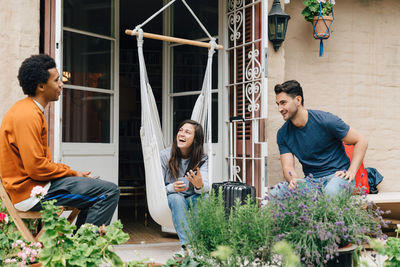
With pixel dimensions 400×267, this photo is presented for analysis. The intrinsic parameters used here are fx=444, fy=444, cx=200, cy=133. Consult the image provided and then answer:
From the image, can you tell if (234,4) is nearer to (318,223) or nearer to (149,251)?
(149,251)

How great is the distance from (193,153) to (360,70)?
7.19ft

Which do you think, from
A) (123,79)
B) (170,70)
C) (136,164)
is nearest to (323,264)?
(170,70)

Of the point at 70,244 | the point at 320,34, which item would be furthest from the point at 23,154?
the point at 320,34

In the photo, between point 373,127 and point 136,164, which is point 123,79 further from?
point 373,127

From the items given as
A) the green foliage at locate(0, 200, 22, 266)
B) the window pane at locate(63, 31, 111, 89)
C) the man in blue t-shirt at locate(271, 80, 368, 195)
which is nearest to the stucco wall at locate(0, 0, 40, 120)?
the window pane at locate(63, 31, 111, 89)

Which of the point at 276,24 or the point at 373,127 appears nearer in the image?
the point at 276,24

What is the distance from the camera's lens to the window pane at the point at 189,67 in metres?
4.21

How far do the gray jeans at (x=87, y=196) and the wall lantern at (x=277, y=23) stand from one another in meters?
2.00

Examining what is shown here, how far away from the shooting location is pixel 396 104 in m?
4.67

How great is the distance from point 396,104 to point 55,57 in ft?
11.4

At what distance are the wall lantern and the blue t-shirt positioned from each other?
90 cm

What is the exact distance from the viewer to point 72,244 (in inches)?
81.4

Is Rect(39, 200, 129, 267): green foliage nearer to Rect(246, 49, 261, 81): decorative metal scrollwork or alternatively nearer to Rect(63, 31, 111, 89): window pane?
Rect(63, 31, 111, 89): window pane

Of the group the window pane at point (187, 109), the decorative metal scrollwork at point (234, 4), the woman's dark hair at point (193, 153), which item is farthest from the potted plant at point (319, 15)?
the woman's dark hair at point (193, 153)
